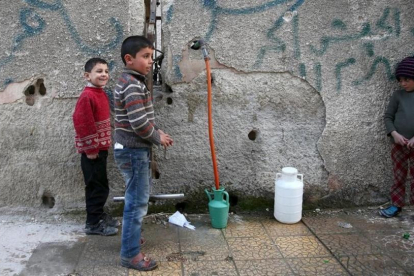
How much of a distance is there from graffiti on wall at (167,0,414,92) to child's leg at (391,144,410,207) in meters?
0.66

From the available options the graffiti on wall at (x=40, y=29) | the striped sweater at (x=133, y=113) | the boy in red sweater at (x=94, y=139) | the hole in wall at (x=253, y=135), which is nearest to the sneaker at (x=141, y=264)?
the boy in red sweater at (x=94, y=139)

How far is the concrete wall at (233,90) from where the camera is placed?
11.0 ft

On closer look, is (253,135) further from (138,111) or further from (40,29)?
(40,29)

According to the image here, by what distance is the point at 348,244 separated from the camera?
3.04 meters

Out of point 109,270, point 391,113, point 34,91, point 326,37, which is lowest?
point 109,270

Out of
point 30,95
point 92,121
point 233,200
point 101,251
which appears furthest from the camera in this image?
point 233,200

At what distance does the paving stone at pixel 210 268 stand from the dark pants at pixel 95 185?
2.96 ft

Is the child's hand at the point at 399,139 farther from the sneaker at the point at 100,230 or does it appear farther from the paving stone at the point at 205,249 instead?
the sneaker at the point at 100,230

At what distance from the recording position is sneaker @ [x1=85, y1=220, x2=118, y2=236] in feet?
10.6

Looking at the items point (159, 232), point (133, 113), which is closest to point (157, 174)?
point (159, 232)

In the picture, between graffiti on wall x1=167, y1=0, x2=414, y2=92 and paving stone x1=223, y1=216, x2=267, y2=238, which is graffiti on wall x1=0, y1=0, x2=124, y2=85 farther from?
paving stone x1=223, y1=216, x2=267, y2=238

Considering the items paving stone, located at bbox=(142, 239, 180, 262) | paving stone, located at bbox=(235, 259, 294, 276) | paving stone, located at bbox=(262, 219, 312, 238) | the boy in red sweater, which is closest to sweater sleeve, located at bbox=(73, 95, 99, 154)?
the boy in red sweater

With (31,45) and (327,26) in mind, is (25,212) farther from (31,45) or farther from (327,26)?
(327,26)

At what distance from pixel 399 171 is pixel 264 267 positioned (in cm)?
165
